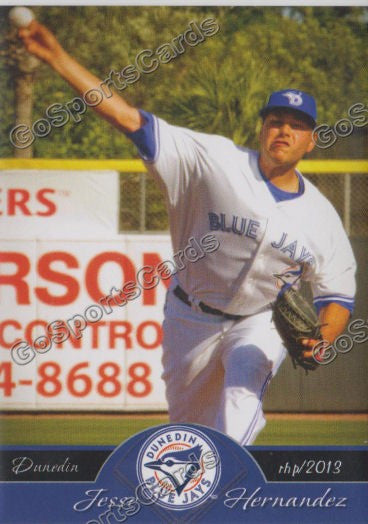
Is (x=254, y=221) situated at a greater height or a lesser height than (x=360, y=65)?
lesser

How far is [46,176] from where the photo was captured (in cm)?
359

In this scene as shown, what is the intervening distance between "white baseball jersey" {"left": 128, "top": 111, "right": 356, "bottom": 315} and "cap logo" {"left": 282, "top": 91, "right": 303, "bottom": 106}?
24 centimetres

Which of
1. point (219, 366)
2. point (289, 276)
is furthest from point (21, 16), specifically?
point (219, 366)

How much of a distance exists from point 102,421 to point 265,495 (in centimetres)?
66

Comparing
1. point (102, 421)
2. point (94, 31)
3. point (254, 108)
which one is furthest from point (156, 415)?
point (94, 31)

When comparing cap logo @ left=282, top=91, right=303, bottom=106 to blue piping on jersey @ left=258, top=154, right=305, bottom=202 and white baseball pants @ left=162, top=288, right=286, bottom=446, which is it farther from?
white baseball pants @ left=162, top=288, right=286, bottom=446

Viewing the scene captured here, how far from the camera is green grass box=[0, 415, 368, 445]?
3.57m

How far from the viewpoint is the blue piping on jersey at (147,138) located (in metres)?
3.55

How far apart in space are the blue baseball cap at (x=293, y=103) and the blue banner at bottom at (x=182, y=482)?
1.20 m

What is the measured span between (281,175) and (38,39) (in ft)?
3.33

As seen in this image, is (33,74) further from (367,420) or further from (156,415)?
(367,420)

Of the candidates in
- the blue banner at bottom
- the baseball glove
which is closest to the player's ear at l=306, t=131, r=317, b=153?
the baseball glove

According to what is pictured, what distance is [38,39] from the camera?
11.6 feet

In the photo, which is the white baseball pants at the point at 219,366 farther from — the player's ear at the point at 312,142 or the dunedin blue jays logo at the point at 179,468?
the player's ear at the point at 312,142
